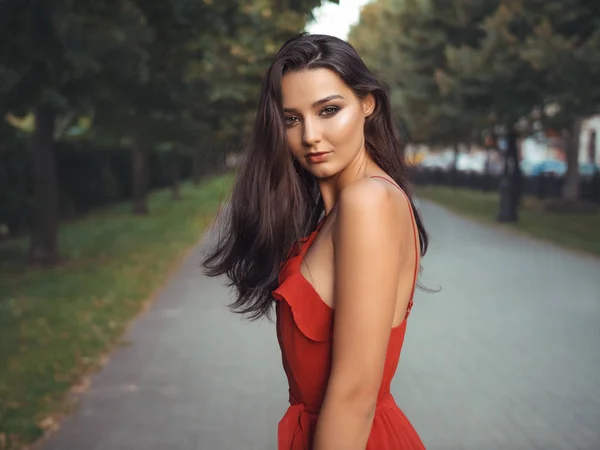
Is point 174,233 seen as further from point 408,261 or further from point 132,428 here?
point 408,261

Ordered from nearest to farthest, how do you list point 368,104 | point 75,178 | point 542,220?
point 368,104
point 542,220
point 75,178

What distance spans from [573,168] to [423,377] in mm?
22118

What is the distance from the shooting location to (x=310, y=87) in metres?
1.80

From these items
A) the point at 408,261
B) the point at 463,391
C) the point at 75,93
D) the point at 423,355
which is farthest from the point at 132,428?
the point at 75,93

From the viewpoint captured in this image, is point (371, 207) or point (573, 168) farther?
point (573, 168)

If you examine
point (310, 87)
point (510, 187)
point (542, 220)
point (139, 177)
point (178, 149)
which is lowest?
point (542, 220)

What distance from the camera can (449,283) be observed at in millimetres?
11258

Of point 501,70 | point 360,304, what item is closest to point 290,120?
point 360,304

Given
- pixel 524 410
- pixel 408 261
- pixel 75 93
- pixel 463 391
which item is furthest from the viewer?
pixel 75 93

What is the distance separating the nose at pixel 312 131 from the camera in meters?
1.82

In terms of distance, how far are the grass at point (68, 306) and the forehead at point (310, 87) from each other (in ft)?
2.34

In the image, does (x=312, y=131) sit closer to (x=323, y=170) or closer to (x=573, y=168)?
(x=323, y=170)

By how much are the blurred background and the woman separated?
59 centimetres

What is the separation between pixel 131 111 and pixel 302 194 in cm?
1246
